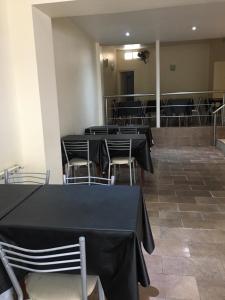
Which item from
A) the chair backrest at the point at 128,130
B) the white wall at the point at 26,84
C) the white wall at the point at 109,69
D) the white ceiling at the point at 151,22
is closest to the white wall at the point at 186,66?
the white wall at the point at 109,69

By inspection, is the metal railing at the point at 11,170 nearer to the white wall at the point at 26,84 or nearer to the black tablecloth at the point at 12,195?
the white wall at the point at 26,84

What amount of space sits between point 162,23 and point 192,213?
13.5 feet

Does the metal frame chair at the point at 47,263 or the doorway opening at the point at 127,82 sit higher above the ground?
the doorway opening at the point at 127,82

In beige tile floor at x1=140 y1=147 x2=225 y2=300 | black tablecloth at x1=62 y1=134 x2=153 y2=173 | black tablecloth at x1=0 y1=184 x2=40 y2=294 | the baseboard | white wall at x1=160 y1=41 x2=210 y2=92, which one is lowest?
beige tile floor at x1=140 y1=147 x2=225 y2=300

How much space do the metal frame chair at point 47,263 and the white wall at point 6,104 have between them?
1474 millimetres

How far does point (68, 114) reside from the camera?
4715mm

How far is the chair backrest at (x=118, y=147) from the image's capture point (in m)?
3.74

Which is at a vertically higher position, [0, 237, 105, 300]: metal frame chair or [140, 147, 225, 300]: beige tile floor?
[0, 237, 105, 300]: metal frame chair

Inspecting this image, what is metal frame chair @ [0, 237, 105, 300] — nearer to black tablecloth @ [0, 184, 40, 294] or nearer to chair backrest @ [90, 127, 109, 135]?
black tablecloth @ [0, 184, 40, 294]

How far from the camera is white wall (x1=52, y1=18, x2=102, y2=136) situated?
4.36 meters

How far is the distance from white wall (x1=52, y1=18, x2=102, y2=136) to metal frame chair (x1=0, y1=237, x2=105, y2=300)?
10.5ft

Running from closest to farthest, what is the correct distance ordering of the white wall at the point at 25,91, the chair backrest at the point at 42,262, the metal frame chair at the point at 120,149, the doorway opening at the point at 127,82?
the chair backrest at the point at 42,262 < the white wall at the point at 25,91 < the metal frame chair at the point at 120,149 < the doorway opening at the point at 127,82

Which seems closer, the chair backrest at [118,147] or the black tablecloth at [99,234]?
the black tablecloth at [99,234]

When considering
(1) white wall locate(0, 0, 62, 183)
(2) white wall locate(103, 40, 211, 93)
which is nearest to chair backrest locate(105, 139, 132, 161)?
(1) white wall locate(0, 0, 62, 183)
